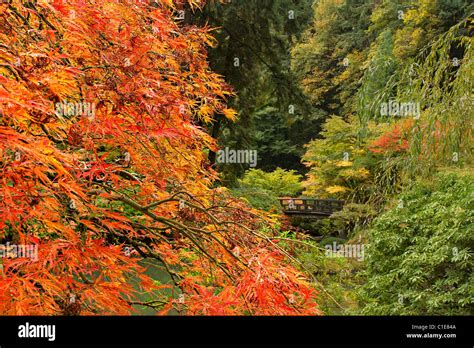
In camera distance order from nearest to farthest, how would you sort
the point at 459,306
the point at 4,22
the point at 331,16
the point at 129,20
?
the point at 4,22, the point at 129,20, the point at 459,306, the point at 331,16

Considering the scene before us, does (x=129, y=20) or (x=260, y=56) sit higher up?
(x=260, y=56)

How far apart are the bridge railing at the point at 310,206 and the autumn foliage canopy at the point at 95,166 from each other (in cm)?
1672

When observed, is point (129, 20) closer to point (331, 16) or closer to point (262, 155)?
point (262, 155)

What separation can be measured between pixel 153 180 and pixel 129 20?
107cm

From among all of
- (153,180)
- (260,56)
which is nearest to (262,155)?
(260,56)

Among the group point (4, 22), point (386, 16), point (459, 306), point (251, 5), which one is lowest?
point (459, 306)

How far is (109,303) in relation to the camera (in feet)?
10.2

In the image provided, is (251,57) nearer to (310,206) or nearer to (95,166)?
(310,206)

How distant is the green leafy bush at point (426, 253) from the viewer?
5.98 metres

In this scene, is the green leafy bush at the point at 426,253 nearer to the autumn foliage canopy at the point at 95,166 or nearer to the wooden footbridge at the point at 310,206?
the autumn foliage canopy at the point at 95,166

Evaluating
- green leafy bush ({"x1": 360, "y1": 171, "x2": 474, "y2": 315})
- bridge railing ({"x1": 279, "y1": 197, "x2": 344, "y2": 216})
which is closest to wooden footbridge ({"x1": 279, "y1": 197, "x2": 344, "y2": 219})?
bridge railing ({"x1": 279, "y1": 197, "x2": 344, "y2": 216})

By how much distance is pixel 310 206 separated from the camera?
71.1ft

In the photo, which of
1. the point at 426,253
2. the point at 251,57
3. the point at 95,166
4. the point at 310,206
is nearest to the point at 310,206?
the point at 310,206
